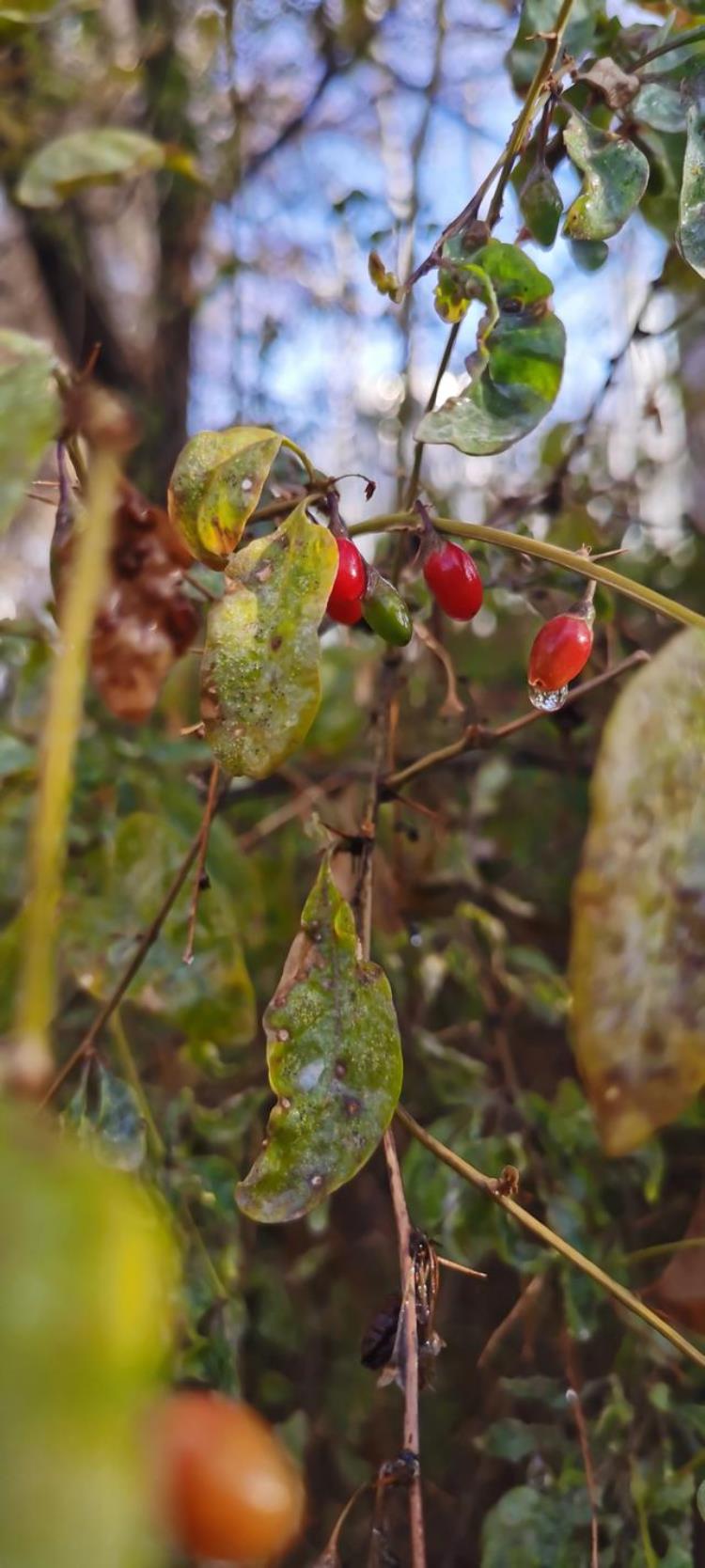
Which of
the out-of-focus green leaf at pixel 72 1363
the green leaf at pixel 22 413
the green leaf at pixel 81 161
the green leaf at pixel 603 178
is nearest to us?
the out-of-focus green leaf at pixel 72 1363

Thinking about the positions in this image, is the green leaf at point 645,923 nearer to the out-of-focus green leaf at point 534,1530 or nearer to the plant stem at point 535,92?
the plant stem at point 535,92

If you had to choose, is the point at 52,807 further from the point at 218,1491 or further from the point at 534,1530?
the point at 534,1530

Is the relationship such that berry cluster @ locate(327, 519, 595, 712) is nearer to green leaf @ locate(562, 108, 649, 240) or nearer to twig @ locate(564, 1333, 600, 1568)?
green leaf @ locate(562, 108, 649, 240)

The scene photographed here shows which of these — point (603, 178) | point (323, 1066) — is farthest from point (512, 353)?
point (323, 1066)

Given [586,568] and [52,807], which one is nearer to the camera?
[52,807]

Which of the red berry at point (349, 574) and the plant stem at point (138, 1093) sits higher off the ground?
the red berry at point (349, 574)

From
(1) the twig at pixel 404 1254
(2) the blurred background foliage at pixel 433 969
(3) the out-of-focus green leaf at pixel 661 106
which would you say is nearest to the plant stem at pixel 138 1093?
(2) the blurred background foliage at pixel 433 969

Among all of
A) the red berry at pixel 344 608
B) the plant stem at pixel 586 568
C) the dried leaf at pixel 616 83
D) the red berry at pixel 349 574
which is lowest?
the red berry at pixel 344 608
